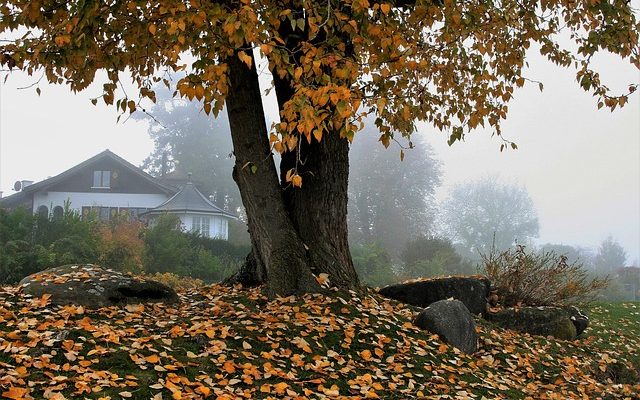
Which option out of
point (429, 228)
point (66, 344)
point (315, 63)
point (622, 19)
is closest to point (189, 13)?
point (315, 63)

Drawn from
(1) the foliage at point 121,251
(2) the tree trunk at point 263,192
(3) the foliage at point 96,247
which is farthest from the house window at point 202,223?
(2) the tree trunk at point 263,192

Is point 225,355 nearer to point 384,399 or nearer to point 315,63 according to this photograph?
point 384,399

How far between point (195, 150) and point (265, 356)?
47.6m

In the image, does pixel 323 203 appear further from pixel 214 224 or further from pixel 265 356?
pixel 214 224

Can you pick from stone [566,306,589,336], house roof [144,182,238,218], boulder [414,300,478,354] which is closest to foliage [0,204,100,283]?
boulder [414,300,478,354]

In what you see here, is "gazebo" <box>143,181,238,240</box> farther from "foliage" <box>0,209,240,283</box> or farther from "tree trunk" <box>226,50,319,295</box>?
"tree trunk" <box>226,50,319,295</box>

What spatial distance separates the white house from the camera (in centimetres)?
3800

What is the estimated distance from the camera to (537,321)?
11594mm

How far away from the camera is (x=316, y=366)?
6965 mm

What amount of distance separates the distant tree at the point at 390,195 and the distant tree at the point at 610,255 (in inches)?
630

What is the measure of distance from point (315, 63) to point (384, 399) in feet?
11.9

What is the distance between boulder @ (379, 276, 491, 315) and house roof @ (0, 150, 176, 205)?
3077 cm

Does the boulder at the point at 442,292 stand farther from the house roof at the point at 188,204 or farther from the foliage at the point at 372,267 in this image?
the house roof at the point at 188,204

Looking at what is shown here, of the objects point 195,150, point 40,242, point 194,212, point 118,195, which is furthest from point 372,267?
point 195,150
